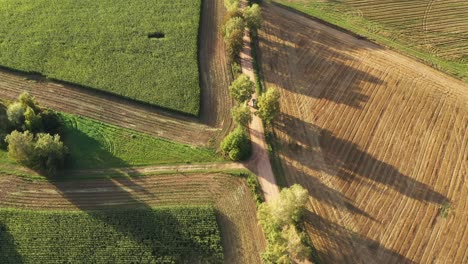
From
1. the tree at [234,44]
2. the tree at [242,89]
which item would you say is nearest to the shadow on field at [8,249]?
the tree at [242,89]

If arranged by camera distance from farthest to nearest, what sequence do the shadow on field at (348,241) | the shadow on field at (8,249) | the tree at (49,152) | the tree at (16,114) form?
1. the tree at (16,114)
2. the tree at (49,152)
3. the shadow on field at (348,241)
4. the shadow on field at (8,249)

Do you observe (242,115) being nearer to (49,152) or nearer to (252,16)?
(252,16)

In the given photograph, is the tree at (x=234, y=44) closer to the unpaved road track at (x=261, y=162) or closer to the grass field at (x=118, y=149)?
the unpaved road track at (x=261, y=162)

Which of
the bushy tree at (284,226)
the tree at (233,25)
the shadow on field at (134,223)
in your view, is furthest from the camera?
the tree at (233,25)

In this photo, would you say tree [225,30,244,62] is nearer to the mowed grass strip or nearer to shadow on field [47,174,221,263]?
the mowed grass strip

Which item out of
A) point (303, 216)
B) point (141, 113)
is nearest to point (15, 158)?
point (141, 113)

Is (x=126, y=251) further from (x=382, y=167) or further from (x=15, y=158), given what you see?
(x=382, y=167)
